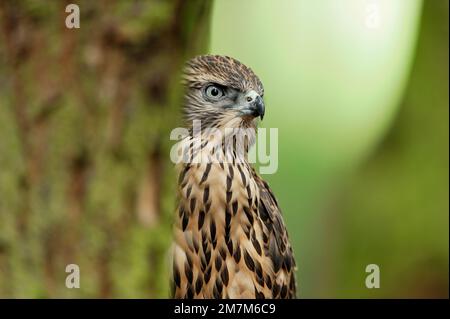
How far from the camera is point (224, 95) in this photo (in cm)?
204

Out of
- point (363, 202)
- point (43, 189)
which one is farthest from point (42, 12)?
point (363, 202)

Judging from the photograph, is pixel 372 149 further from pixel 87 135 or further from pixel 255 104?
pixel 87 135

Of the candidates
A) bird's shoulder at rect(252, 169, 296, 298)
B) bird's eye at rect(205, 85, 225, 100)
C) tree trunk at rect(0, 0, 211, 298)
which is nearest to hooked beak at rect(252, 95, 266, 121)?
bird's eye at rect(205, 85, 225, 100)

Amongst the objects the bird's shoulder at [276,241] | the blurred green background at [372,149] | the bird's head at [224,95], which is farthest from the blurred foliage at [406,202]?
the bird's head at [224,95]

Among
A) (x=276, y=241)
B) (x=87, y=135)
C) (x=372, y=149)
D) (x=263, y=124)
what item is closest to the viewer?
(x=87, y=135)

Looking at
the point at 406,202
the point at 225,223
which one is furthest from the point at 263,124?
the point at 406,202

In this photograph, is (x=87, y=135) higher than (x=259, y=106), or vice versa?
(x=259, y=106)

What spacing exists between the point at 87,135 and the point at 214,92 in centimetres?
87

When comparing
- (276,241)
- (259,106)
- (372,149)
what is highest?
(259,106)

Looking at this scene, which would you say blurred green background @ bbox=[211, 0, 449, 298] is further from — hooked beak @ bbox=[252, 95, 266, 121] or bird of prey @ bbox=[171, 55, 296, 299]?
hooked beak @ bbox=[252, 95, 266, 121]

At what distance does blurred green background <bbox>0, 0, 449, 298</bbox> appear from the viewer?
1.20 m

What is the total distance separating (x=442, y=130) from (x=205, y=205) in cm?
173

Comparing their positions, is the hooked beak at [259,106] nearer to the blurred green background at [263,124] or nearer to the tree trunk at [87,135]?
the blurred green background at [263,124]

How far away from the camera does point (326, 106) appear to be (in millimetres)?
2959
